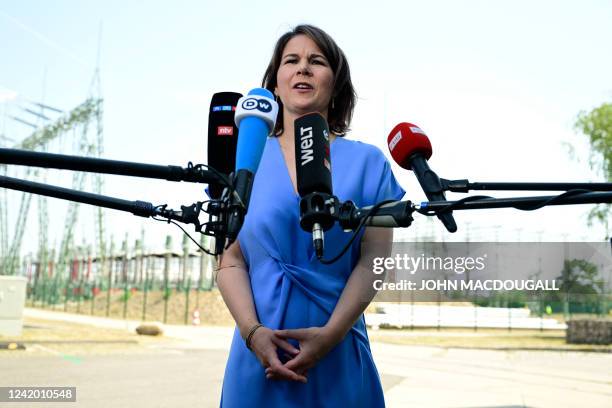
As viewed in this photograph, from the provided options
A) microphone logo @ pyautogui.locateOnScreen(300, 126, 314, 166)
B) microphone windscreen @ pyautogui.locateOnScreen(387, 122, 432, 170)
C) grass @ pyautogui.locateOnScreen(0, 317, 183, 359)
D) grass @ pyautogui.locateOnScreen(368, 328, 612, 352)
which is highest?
microphone windscreen @ pyautogui.locateOnScreen(387, 122, 432, 170)

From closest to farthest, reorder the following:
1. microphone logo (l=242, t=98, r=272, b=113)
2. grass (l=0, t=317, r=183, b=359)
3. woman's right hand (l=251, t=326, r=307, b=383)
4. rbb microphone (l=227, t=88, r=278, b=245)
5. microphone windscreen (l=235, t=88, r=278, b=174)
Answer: rbb microphone (l=227, t=88, r=278, b=245) < microphone windscreen (l=235, t=88, r=278, b=174) < microphone logo (l=242, t=98, r=272, b=113) < woman's right hand (l=251, t=326, r=307, b=383) < grass (l=0, t=317, r=183, b=359)

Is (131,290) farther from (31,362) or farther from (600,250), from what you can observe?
(600,250)

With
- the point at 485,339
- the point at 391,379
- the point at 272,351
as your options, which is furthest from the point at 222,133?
the point at 485,339

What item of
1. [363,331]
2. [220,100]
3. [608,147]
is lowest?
[363,331]

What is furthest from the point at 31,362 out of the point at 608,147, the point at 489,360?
the point at 608,147

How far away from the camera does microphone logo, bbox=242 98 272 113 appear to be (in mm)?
1544

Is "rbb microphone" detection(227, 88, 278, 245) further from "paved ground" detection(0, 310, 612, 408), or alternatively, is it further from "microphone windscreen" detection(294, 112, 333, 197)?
"paved ground" detection(0, 310, 612, 408)

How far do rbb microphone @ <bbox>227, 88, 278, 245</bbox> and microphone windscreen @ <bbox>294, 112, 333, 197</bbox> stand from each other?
0.09 m

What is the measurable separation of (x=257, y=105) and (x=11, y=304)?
1541 centimetres

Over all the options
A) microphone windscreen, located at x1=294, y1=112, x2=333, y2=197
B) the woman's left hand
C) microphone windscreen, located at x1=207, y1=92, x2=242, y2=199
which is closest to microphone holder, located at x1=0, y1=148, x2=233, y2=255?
microphone windscreen, located at x1=294, y1=112, x2=333, y2=197

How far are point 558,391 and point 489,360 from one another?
5621 mm

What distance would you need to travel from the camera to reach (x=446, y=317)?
29125 millimetres

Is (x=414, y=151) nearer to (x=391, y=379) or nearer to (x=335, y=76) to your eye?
(x=335, y=76)

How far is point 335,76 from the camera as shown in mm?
2123
